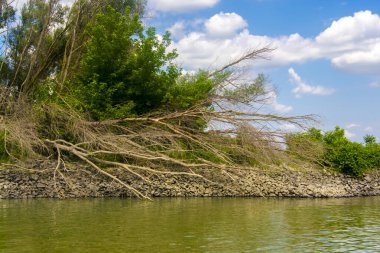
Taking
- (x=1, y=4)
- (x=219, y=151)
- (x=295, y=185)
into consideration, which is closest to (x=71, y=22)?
(x=1, y=4)

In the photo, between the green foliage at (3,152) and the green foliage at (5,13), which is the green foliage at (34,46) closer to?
the green foliage at (5,13)

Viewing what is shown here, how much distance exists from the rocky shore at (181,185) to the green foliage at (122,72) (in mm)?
3049

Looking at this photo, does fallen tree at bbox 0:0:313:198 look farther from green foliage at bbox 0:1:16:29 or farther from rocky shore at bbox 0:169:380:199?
green foliage at bbox 0:1:16:29

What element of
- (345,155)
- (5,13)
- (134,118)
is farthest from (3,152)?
(345,155)

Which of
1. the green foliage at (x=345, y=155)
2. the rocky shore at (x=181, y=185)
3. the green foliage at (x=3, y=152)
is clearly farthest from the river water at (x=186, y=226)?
the green foliage at (x=345, y=155)

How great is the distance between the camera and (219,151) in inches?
771

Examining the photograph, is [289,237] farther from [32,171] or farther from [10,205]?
[32,171]

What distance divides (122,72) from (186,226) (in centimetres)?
1067

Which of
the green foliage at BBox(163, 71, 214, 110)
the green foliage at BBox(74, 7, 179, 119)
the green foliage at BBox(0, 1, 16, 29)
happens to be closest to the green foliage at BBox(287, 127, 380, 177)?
the green foliage at BBox(163, 71, 214, 110)

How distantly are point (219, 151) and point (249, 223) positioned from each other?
7.25 meters

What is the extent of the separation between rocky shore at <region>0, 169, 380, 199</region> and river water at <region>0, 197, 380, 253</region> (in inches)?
45.7

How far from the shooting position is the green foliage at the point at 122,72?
68.3 feet

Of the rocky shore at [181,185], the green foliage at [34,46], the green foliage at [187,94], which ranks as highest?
the green foliage at [34,46]

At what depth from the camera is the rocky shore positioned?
18562 mm
